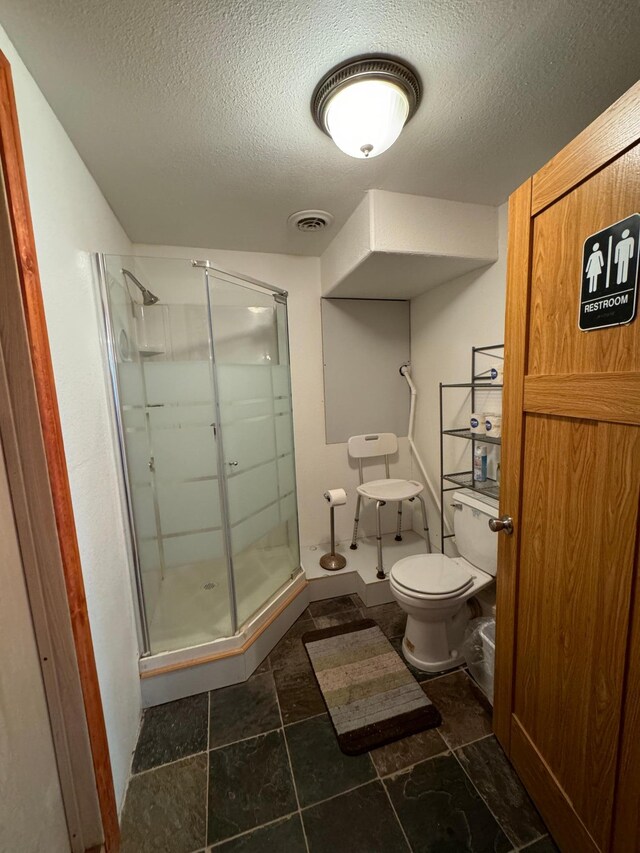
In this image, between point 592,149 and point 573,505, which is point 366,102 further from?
point 573,505

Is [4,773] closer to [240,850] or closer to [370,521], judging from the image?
[240,850]

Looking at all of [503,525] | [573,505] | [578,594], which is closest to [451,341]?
[503,525]

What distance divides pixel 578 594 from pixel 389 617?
130 cm

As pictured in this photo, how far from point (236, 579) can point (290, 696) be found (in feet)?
1.94

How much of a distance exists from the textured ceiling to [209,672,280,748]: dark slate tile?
2.27m

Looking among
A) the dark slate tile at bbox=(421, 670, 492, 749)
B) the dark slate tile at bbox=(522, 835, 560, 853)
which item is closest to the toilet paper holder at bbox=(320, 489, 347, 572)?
the dark slate tile at bbox=(421, 670, 492, 749)

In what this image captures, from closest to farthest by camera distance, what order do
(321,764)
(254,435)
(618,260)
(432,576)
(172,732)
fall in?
(618,260) < (321,764) < (172,732) < (432,576) < (254,435)

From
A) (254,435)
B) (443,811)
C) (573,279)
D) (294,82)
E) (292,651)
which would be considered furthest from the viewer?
(254,435)

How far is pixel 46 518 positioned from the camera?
0.79 meters

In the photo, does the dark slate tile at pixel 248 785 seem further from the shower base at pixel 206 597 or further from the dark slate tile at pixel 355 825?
the shower base at pixel 206 597

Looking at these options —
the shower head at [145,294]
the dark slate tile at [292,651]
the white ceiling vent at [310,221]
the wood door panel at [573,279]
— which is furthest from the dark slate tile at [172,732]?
the white ceiling vent at [310,221]

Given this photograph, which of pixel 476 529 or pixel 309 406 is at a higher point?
pixel 309 406

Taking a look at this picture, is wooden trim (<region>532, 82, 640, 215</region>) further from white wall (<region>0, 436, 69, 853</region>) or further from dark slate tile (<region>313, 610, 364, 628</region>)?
dark slate tile (<region>313, 610, 364, 628</region>)

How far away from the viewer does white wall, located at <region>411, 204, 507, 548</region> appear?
5.69 feet
